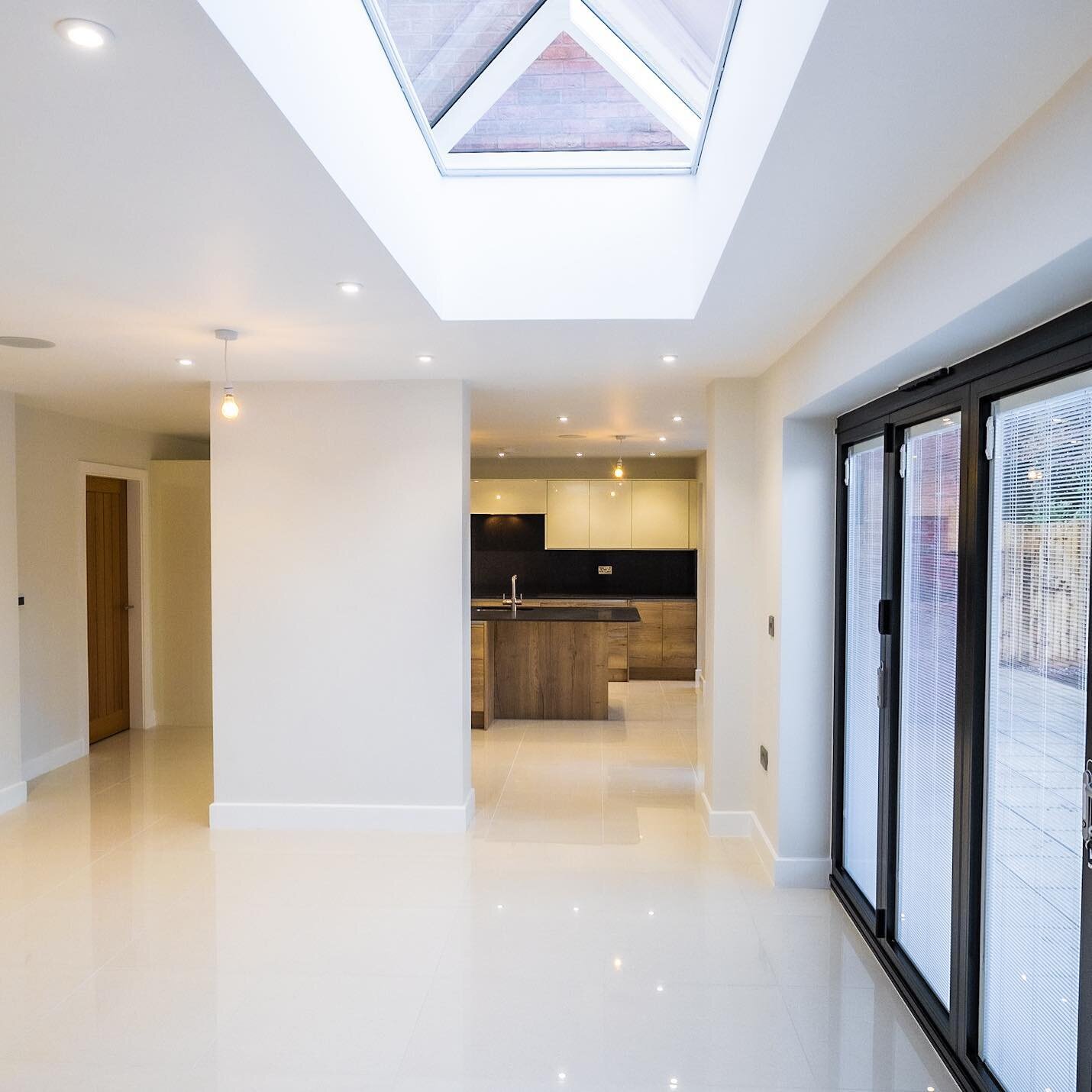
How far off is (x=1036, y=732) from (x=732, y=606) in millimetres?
2447

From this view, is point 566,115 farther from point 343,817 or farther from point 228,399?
point 343,817

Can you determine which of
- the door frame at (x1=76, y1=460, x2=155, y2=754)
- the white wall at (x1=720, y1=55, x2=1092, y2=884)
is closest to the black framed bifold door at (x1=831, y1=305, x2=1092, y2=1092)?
the white wall at (x1=720, y1=55, x2=1092, y2=884)

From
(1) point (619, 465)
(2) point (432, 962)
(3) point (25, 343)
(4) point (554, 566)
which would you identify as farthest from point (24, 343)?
(4) point (554, 566)

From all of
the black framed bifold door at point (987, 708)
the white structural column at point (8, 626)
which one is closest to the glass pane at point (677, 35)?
the black framed bifold door at point (987, 708)

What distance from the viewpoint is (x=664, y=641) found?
9.35 metres

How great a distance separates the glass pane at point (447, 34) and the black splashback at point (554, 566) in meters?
7.38

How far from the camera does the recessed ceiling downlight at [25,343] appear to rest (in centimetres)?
357

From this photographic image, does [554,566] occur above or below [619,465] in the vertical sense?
below

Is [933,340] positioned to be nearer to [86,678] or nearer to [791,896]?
[791,896]

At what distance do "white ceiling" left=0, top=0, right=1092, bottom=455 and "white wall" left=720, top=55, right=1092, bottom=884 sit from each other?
8 centimetres

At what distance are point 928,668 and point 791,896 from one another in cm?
153

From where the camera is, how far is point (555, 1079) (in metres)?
2.58

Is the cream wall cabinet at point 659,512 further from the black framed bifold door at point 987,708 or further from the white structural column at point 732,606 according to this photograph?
the black framed bifold door at point 987,708

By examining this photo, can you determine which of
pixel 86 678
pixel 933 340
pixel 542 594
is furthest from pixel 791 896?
pixel 542 594
